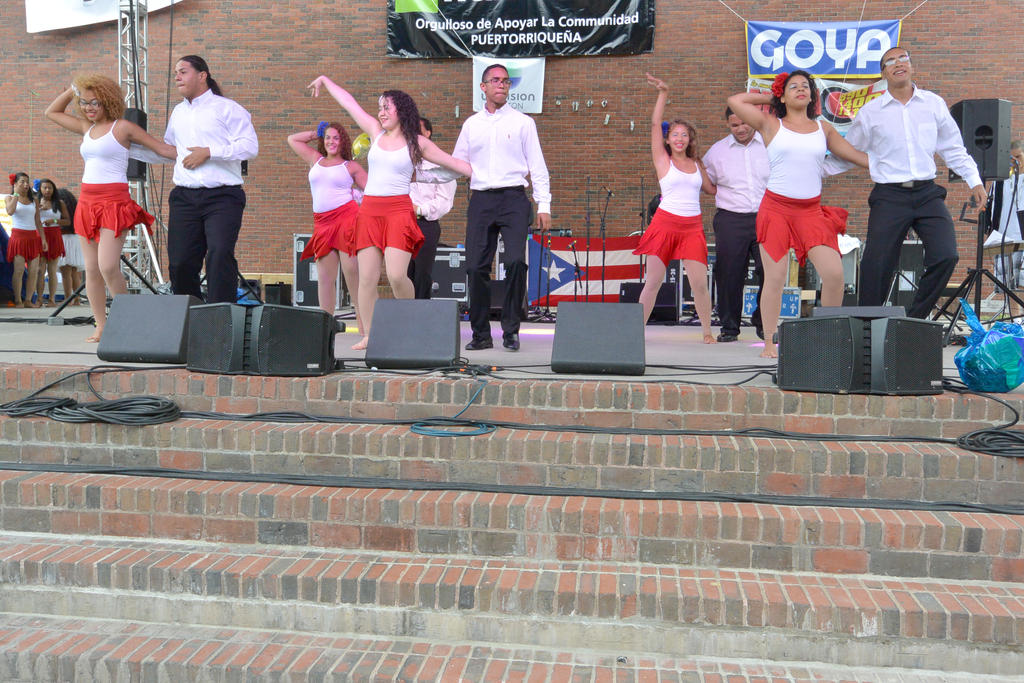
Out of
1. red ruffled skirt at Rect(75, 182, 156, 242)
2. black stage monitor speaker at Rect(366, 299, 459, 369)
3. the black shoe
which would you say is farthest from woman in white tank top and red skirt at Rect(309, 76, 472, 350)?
red ruffled skirt at Rect(75, 182, 156, 242)

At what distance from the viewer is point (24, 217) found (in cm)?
923

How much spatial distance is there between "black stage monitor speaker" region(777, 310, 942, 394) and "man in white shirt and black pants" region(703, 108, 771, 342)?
8.41 ft

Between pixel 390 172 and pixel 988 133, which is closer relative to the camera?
pixel 390 172

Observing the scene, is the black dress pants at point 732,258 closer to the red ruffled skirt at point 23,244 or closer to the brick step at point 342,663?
the brick step at point 342,663

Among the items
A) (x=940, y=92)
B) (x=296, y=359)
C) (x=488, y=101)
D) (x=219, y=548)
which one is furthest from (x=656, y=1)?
(x=219, y=548)

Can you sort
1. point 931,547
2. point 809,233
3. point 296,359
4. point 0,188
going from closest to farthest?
point 931,547
point 296,359
point 809,233
point 0,188

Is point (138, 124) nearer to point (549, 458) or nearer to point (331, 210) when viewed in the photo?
point (331, 210)

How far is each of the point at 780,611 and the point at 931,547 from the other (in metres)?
0.56

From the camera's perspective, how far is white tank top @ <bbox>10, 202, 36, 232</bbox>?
29.9 feet

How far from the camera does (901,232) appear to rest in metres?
4.43

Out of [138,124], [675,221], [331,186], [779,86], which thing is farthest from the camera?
[331,186]

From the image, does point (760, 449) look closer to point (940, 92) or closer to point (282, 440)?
point (282, 440)

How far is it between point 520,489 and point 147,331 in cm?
194

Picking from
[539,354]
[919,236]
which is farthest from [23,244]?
[919,236]
